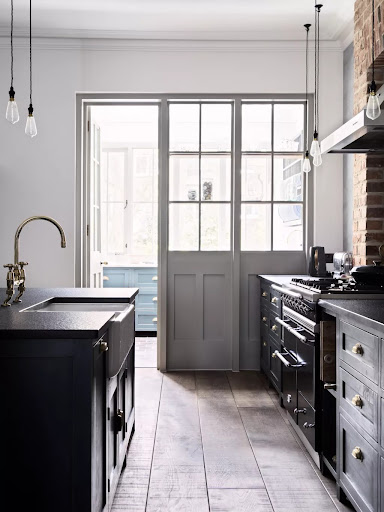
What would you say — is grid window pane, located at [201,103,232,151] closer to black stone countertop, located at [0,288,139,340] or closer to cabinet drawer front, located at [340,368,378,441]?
black stone countertop, located at [0,288,139,340]

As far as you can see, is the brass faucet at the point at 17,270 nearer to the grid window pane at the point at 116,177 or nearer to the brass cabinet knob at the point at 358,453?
the brass cabinet knob at the point at 358,453

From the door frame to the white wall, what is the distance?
0.19 feet

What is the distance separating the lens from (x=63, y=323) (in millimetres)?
1841

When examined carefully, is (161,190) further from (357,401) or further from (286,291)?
(357,401)

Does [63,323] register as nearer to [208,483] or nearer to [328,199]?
[208,483]

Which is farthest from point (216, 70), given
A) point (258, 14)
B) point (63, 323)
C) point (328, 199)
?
point (63, 323)

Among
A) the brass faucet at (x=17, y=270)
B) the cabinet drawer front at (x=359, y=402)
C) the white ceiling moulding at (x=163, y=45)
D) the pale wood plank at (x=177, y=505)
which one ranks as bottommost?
the pale wood plank at (x=177, y=505)

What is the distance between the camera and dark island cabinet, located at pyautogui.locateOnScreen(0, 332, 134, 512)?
5.62 ft

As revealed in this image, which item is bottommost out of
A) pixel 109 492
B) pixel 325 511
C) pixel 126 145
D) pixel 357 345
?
pixel 325 511

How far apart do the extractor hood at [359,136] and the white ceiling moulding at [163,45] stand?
1830 millimetres

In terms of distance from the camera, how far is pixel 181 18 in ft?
14.2

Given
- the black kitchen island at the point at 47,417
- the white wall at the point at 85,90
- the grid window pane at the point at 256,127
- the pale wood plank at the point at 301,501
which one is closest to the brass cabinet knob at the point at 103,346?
the black kitchen island at the point at 47,417

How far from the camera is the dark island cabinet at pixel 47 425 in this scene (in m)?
1.71

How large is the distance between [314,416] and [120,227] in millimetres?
5025
